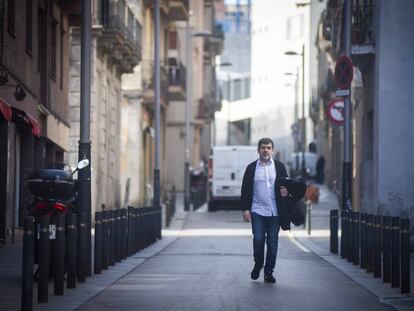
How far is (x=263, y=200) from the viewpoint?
690 inches

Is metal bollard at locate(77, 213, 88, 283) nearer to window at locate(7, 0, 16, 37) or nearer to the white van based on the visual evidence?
window at locate(7, 0, 16, 37)

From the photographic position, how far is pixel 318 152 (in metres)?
95.8

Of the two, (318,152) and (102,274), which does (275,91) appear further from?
(102,274)

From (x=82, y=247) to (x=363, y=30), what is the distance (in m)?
15.0

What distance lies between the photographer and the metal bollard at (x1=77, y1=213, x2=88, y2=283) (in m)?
17.0

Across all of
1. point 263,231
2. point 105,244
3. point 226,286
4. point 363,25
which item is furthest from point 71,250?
point 363,25

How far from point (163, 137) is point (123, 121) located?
1325 centimetres

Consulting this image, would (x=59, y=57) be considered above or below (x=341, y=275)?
above

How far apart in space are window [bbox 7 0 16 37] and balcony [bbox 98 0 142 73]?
13792mm

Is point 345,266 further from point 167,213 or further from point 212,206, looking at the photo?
point 212,206

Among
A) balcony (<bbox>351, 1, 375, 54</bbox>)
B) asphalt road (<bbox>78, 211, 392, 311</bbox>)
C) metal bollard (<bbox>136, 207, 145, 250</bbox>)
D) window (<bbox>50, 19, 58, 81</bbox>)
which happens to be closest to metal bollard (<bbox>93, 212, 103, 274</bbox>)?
asphalt road (<bbox>78, 211, 392, 311</bbox>)

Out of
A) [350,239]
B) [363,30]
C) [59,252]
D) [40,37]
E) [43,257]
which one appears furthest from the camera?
[40,37]

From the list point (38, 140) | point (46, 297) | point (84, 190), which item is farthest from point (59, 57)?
point (46, 297)

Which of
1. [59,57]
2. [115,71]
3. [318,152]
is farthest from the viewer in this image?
[318,152]
